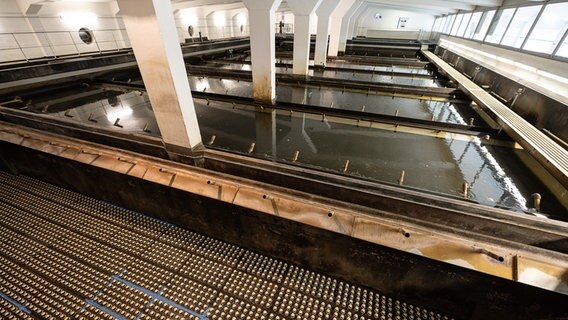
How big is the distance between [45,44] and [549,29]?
53.8 feet

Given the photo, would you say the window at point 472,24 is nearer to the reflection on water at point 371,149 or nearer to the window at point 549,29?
the window at point 549,29

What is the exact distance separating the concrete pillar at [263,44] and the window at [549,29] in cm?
627

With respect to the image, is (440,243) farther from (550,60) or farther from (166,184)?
(550,60)

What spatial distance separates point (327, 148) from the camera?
12.2 feet

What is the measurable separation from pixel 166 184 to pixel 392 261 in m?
2.05

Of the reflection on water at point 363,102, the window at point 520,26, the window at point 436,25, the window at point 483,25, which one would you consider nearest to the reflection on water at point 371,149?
the reflection on water at point 363,102

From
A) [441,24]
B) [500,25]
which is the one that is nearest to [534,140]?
[500,25]

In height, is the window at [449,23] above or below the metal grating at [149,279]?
above

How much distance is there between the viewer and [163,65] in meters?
1.92

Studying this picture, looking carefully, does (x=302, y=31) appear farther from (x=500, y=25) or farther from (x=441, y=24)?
(x=441, y=24)

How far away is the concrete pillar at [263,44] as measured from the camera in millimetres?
4270

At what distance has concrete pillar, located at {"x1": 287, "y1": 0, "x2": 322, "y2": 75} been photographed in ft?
19.9

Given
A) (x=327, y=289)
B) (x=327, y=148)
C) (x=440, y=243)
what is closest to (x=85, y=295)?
(x=327, y=289)

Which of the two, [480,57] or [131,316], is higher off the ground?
[480,57]
